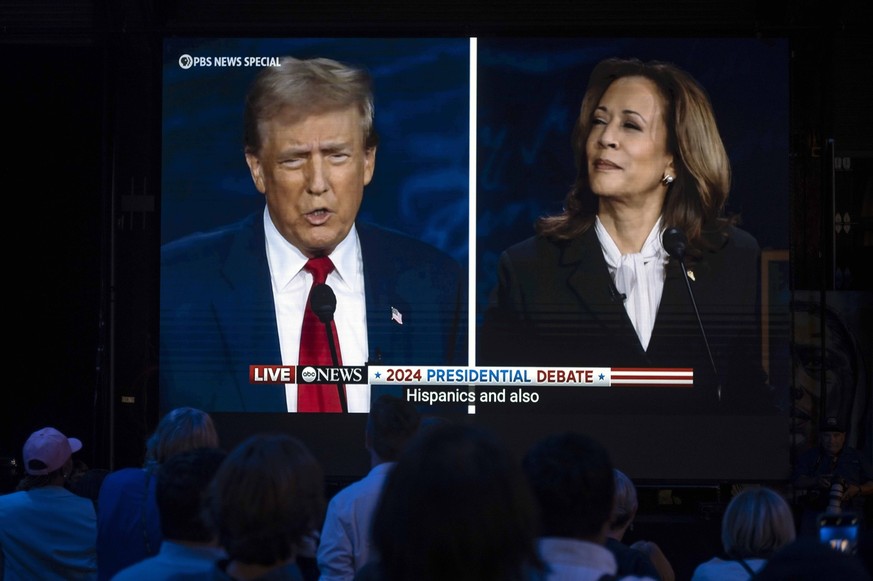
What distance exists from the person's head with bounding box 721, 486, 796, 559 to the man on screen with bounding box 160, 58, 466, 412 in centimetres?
331

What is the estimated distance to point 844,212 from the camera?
25.1 feet

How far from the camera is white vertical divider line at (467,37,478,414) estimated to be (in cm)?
605

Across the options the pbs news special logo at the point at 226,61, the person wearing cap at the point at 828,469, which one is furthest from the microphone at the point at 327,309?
the person wearing cap at the point at 828,469

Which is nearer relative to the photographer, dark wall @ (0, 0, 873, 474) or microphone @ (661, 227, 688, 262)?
microphone @ (661, 227, 688, 262)

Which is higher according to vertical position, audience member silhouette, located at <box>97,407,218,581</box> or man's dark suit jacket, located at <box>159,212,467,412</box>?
man's dark suit jacket, located at <box>159,212,467,412</box>

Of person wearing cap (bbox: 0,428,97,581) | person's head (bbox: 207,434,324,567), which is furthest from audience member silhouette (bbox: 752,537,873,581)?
person wearing cap (bbox: 0,428,97,581)

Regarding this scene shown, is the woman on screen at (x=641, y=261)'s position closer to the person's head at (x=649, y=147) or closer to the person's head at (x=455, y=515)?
the person's head at (x=649, y=147)

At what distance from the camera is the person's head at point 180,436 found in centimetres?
297

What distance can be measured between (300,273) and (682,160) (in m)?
2.25

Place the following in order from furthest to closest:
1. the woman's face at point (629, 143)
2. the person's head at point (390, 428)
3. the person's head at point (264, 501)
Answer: the woman's face at point (629, 143)
the person's head at point (390, 428)
the person's head at point (264, 501)

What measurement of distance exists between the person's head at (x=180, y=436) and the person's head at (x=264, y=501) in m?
1.15

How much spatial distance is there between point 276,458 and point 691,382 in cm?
454

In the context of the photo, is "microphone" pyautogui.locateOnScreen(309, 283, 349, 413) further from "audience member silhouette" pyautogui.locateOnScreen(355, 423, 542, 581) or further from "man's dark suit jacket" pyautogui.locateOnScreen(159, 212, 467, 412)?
"audience member silhouette" pyautogui.locateOnScreen(355, 423, 542, 581)

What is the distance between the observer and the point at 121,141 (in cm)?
666
